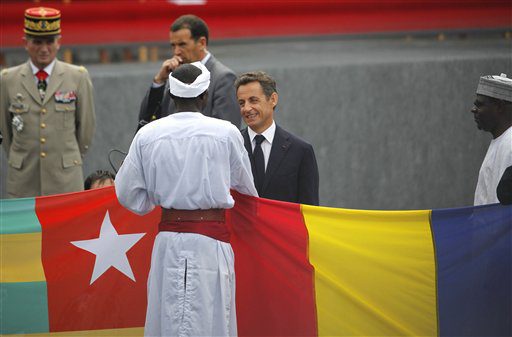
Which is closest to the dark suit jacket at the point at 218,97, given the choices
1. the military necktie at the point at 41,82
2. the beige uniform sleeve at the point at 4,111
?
the military necktie at the point at 41,82

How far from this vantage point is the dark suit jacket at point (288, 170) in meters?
5.88

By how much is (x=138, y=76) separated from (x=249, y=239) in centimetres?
352

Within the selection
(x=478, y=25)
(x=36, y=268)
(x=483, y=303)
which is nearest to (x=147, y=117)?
(x=36, y=268)

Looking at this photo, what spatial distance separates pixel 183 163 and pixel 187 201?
18cm

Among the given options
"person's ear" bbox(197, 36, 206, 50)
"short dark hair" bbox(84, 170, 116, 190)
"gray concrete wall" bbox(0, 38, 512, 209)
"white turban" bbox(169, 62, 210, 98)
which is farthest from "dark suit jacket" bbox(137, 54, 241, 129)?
"gray concrete wall" bbox(0, 38, 512, 209)

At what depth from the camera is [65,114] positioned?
737 cm

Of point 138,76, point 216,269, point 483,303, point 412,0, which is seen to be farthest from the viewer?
point 412,0

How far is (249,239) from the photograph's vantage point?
5.64 meters

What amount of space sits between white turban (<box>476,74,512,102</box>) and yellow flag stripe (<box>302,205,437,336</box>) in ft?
2.39

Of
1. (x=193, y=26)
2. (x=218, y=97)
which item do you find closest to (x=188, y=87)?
(x=218, y=97)

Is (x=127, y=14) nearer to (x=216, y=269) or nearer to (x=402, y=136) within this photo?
(x=402, y=136)

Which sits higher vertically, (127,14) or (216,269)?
(127,14)

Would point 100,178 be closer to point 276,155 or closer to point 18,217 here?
point 18,217

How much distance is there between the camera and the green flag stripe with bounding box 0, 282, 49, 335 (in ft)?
19.0
